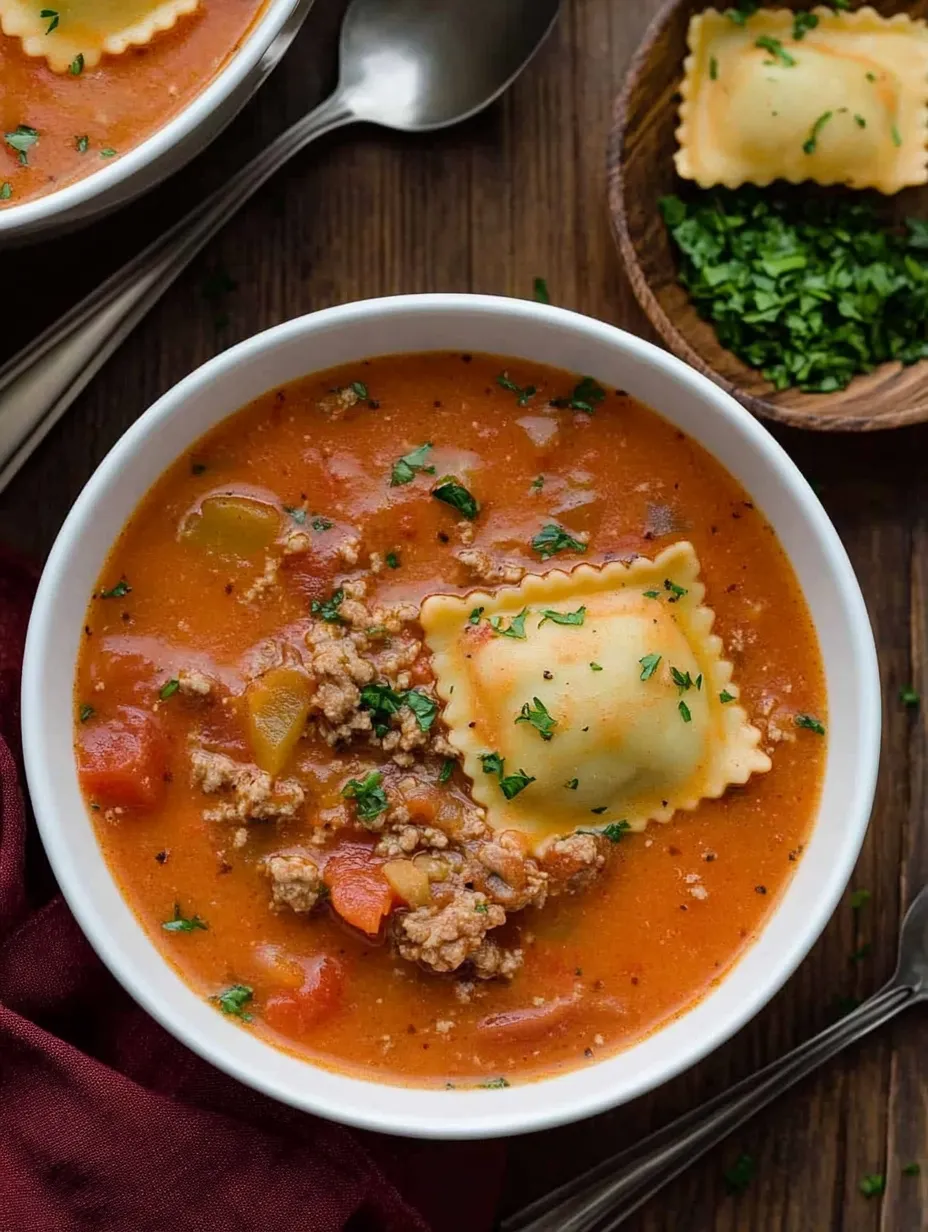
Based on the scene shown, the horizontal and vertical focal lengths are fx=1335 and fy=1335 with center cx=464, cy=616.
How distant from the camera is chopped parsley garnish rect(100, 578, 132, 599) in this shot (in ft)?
12.2

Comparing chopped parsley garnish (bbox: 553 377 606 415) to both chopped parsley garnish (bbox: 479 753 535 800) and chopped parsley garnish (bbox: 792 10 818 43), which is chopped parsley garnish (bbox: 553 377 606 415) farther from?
chopped parsley garnish (bbox: 792 10 818 43)

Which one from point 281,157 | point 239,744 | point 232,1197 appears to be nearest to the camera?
point 239,744

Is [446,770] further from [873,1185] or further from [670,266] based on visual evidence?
[873,1185]

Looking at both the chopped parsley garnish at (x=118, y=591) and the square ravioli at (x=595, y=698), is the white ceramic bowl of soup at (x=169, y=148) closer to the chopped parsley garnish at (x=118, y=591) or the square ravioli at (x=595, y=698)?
the chopped parsley garnish at (x=118, y=591)

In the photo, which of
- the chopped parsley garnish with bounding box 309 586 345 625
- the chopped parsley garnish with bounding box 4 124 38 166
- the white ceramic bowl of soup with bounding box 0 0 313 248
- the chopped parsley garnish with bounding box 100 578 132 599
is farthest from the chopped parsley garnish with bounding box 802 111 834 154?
the chopped parsley garnish with bounding box 100 578 132 599

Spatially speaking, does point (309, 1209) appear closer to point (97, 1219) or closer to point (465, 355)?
point (97, 1219)

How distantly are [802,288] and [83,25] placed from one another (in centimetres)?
235

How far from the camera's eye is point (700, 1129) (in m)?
4.21

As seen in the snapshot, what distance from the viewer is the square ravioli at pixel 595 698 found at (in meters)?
3.77

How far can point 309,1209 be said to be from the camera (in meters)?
3.95

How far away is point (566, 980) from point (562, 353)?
5.77 ft

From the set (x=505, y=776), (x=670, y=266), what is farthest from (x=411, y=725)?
(x=670, y=266)

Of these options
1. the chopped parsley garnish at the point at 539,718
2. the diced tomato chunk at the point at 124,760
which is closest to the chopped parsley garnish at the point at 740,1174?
the chopped parsley garnish at the point at 539,718

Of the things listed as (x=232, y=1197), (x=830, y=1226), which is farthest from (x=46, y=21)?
(x=830, y=1226)
